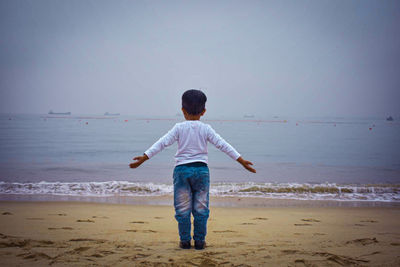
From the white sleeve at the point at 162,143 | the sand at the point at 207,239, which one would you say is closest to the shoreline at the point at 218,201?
the sand at the point at 207,239

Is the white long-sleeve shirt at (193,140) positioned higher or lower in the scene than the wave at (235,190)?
higher

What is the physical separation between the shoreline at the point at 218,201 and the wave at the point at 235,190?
0.44 metres

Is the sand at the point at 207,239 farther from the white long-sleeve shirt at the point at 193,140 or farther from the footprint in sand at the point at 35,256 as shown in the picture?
the white long-sleeve shirt at the point at 193,140

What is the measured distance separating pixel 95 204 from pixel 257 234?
406 centimetres

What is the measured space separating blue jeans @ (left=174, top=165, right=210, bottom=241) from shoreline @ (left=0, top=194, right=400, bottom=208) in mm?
3795

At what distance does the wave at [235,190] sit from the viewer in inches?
345

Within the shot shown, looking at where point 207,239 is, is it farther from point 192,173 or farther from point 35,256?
point 35,256

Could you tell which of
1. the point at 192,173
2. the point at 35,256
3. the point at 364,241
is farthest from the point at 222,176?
the point at 35,256

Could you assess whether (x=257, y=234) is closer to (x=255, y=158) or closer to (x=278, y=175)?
(x=278, y=175)

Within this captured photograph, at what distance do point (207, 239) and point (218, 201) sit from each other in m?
3.79

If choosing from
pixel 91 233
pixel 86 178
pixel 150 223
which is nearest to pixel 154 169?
pixel 86 178

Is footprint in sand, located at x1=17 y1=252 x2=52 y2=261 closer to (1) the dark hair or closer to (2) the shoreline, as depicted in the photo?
(1) the dark hair

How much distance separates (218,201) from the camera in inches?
313

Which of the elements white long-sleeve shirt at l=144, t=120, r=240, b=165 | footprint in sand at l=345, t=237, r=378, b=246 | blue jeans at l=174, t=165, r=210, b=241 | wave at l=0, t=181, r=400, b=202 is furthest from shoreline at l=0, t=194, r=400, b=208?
white long-sleeve shirt at l=144, t=120, r=240, b=165
